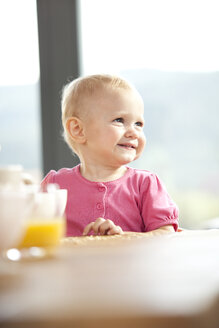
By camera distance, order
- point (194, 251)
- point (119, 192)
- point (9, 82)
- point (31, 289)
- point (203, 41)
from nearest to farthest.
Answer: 1. point (31, 289)
2. point (194, 251)
3. point (119, 192)
4. point (203, 41)
5. point (9, 82)

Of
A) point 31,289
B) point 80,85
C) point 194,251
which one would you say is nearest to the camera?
point 31,289

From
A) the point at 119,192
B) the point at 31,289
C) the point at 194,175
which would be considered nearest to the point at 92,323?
the point at 31,289

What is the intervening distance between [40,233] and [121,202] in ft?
3.07

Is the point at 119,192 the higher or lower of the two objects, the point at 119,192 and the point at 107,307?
the lower

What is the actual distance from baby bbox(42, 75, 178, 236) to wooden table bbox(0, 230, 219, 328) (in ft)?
3.04

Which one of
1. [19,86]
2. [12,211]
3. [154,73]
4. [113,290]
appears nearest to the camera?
[113,290]

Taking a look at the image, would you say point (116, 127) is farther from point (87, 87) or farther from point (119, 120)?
point (87, 87)

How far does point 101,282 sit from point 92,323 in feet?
0.54

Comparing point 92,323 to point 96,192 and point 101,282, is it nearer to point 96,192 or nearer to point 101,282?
point 101,282

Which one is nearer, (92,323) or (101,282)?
(92,323)

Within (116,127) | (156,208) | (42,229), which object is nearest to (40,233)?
(42,229)

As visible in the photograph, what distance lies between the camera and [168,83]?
3.34 m

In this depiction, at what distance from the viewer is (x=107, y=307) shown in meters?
0.45

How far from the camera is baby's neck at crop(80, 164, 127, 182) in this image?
189 centimetres
